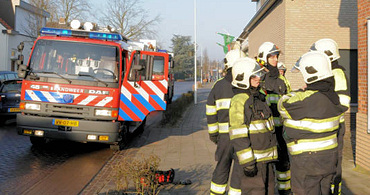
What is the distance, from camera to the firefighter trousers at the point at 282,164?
4.98m

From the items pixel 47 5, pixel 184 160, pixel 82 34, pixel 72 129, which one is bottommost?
pixel 184 160

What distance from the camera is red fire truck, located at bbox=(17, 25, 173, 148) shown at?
25.7 ft

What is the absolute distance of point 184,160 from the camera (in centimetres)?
792

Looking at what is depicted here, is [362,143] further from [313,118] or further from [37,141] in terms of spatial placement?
[37,141]

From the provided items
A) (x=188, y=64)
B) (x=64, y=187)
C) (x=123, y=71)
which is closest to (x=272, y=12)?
(x=123, y=71)

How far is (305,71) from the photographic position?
373 cm

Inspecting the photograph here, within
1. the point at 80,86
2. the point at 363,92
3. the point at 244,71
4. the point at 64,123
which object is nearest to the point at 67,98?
the point at 80,86

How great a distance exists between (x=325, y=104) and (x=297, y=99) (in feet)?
0.89

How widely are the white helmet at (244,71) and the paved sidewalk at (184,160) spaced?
2.24 metres

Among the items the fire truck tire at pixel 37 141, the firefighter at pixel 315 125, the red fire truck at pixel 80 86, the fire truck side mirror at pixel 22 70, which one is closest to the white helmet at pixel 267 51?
the firefighter at pixel 315 125

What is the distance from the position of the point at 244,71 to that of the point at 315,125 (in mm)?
905

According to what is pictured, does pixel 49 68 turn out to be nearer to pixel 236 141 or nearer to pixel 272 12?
pixel 236 141

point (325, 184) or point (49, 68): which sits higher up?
point (49, 68)

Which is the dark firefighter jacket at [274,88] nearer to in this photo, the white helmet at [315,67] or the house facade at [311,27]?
the white helmet at [315,67]
